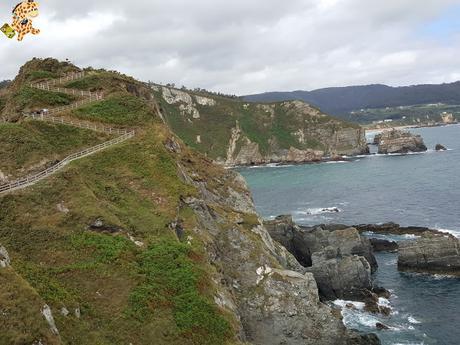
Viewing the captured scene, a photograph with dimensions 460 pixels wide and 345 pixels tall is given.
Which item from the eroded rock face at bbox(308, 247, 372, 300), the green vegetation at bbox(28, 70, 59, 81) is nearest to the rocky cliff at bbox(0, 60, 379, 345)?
the eroded rock face at bbox(308, 247, 372, 300)

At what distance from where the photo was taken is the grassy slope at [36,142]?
43031 millimetres

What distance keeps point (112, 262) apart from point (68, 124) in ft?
79.6

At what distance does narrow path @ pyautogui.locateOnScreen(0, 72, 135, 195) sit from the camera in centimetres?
3853

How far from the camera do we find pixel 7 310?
22.2 metres

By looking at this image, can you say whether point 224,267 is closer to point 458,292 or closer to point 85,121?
point 85,121

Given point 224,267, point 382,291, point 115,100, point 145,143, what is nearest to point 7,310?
point 224,267

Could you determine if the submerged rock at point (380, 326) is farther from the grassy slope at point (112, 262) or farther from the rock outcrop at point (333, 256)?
the grassy slope at point (112, 262)

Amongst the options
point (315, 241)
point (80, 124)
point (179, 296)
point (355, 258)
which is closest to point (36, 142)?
point (80, 124)

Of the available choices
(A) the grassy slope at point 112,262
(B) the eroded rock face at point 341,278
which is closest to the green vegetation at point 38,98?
(A) the grassy slope at point 112,262

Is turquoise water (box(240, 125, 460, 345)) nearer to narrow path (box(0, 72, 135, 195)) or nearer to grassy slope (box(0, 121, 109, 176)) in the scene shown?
narrow path (box(0, 72, 135, 195))

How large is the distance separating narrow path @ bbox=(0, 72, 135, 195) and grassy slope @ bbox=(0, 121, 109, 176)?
55.0 inches

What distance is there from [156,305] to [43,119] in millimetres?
29302

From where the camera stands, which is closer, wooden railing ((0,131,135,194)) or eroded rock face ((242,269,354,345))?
wooden railing ((0,131,135,194))

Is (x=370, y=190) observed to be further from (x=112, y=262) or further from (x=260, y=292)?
(x=112, y=262)
